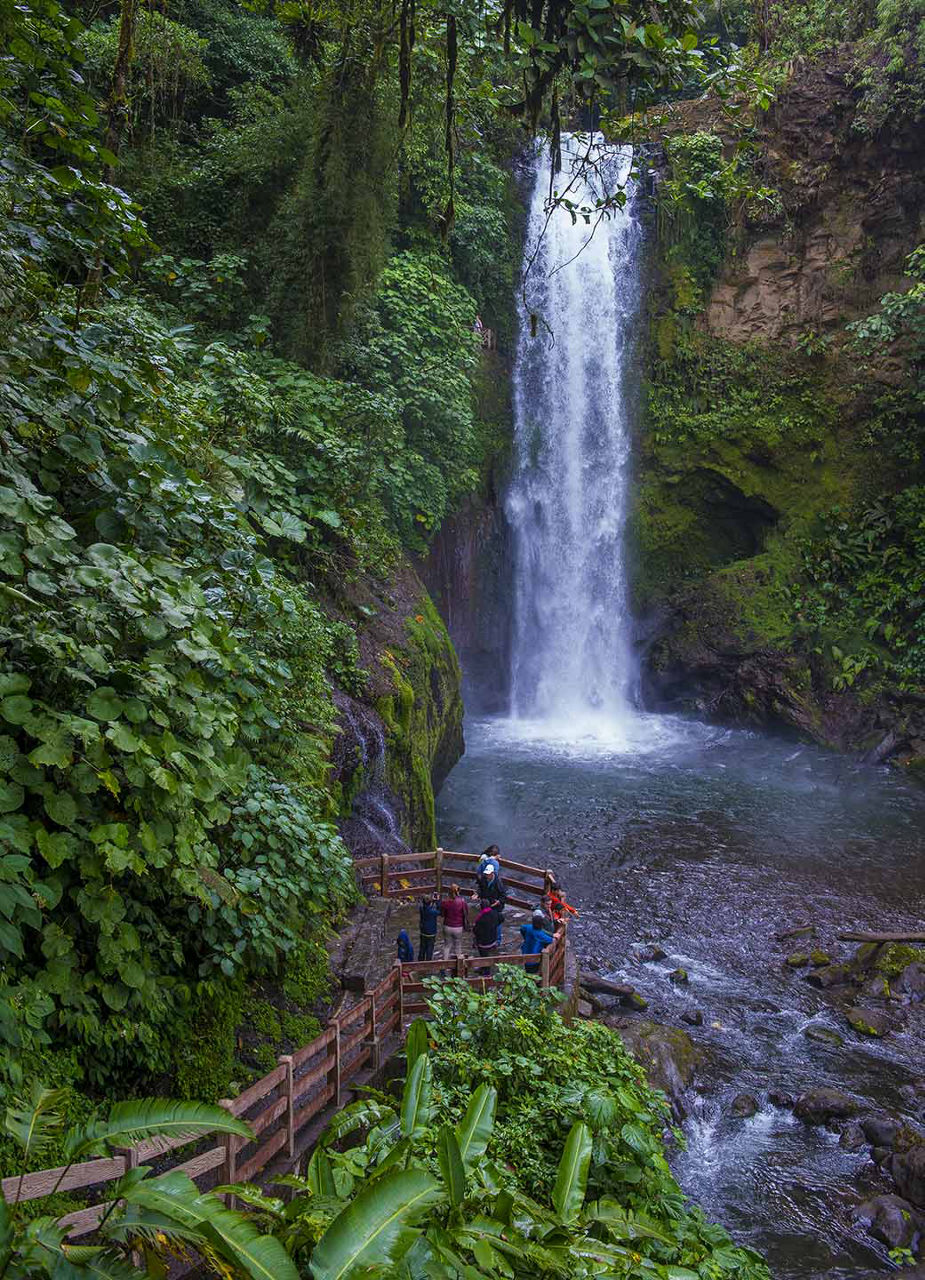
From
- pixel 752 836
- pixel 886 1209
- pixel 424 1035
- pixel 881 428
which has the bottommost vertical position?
pixel 886 1209

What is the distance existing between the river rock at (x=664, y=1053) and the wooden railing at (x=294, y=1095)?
3.57ft

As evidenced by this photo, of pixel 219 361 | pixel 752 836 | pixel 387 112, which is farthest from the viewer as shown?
pixel 752 836

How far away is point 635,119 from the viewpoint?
5.79m

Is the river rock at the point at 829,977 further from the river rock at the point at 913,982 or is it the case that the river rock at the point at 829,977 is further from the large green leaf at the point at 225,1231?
the large green leaf at the point at 225,1231

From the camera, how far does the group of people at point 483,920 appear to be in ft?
26.1

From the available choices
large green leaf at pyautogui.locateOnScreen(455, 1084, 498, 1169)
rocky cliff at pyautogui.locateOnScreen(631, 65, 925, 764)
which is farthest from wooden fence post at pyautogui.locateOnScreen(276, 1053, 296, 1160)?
rocky cliff at pyautogui.locateOnScreen(631, 65, 925, 764)

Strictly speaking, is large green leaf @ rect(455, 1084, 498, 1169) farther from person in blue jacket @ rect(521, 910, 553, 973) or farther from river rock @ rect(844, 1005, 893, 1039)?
river rock @ rect(844, 1005, 893, 1039)

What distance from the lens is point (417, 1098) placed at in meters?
3.44

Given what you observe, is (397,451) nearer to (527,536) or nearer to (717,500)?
(527,536)

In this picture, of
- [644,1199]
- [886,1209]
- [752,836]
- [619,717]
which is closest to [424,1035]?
[644,1199]

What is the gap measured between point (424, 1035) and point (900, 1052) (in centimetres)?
705

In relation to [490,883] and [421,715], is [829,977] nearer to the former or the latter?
[490,883]

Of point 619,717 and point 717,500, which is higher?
point 717,500

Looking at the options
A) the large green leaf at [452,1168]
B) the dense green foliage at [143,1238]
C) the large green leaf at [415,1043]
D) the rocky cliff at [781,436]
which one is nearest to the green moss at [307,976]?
the large green leaf at [415,1043]
